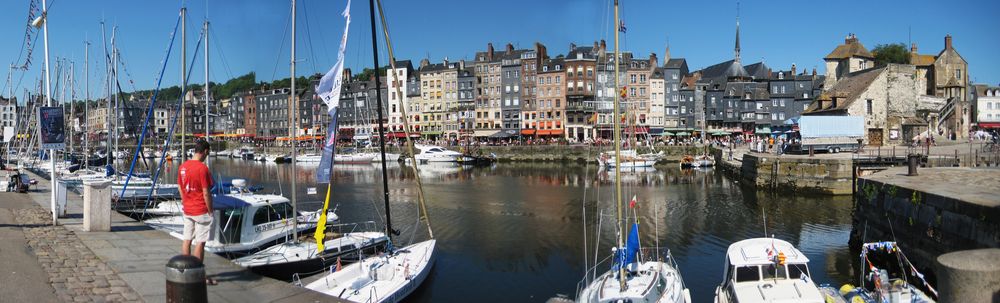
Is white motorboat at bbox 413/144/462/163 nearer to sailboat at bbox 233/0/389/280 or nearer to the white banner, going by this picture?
sailboat at bbox 233/0/389/280

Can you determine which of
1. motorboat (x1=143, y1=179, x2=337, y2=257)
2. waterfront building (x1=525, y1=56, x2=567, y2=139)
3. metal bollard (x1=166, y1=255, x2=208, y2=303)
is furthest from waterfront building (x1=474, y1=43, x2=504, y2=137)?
metal bollard (x1=166, y1=255, x2=208, y2=303)

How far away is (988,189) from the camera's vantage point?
19.8m

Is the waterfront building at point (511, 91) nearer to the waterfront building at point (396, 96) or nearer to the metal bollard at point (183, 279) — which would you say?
the waterfront building at point (396, 96)

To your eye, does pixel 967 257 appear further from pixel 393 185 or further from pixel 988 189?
pixel 393 185

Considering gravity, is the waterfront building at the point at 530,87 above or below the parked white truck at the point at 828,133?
above

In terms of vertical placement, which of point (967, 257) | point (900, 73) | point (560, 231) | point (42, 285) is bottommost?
point (560, 231)

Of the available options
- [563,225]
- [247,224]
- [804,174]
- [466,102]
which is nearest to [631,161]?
[804,174]

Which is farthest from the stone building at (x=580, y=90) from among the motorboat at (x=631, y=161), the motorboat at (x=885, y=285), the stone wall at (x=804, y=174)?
the motorboat at (x=885, y=285)

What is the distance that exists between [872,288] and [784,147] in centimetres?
4036

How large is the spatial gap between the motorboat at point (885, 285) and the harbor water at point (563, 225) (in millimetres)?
1560

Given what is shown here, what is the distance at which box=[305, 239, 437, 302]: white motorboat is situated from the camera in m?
15.1

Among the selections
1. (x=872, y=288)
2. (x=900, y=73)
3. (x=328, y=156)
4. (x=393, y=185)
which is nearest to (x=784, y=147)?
(x=900, y=73)

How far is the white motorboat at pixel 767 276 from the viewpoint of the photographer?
14527 mm

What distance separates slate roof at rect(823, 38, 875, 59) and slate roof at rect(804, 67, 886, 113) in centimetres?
1228
